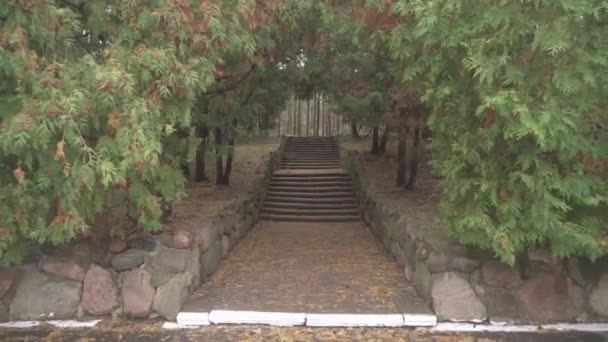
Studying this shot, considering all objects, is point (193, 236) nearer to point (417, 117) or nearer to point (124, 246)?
point (124, 246)

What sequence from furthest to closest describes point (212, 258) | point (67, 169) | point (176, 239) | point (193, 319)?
1. point (212, 258)
2. point (176, 239)
3. point (193, 319)
4. point (67, 169)

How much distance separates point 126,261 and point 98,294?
441mm

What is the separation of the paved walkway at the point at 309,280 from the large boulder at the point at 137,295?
0.43 metres

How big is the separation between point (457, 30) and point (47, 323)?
193 inches

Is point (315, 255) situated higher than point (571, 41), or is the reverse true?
point (571, 41)

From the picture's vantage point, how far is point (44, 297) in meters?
5.08

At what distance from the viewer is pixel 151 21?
4.36 meters

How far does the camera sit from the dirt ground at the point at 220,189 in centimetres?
756

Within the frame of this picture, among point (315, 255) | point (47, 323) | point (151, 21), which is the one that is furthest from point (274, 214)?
point (151, 21)

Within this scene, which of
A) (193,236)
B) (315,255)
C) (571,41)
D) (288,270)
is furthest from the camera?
(315,255)

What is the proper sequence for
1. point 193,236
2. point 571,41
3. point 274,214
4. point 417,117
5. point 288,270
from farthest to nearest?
1. point 274,214
2. point 417,117
3. point 288,270
4. point 193,236
5. point 571,41

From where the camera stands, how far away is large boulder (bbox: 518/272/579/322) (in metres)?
4.97

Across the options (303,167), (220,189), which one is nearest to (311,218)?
(220,189)

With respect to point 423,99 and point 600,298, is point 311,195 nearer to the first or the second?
point 423,99
